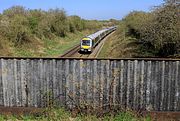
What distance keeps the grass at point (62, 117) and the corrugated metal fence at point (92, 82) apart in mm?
413

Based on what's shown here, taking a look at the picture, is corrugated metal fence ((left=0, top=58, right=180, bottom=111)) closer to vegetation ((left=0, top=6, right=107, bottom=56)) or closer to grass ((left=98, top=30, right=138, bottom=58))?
grass ((left=98, top=30, right=138, bottom=58))

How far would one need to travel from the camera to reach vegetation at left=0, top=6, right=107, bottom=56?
33312 millimetres

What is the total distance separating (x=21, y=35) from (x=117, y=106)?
93.0ft

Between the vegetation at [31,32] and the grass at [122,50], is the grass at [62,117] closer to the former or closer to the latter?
the grass at [122,50]

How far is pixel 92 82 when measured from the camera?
10.1 metres

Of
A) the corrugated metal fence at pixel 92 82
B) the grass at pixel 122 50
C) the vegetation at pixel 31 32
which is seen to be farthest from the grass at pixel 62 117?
the vegetation at pixel 31 32

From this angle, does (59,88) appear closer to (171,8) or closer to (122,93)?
(122,93)

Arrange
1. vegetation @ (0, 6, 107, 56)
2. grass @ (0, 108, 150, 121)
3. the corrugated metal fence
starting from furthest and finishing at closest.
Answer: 1. vegetation @ (0, 6, 107, 56)
2. the corrugated metal fence
3. grass @ (0, 108, 150, 121)

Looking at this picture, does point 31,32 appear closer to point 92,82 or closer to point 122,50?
point 122,50

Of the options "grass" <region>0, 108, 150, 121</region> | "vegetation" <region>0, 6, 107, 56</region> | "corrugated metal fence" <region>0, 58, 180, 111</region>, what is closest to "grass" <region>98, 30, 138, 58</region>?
"vegetation" <region>0, 6, 107, 56</region>

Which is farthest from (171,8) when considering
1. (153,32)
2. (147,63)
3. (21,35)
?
(21,35)

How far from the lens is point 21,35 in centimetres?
3644

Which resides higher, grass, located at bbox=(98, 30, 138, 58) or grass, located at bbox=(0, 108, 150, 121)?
grass, located at bbox=(98, 30, 138, 58)

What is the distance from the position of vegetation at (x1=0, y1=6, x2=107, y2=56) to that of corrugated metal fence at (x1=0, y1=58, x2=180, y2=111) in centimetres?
1809
